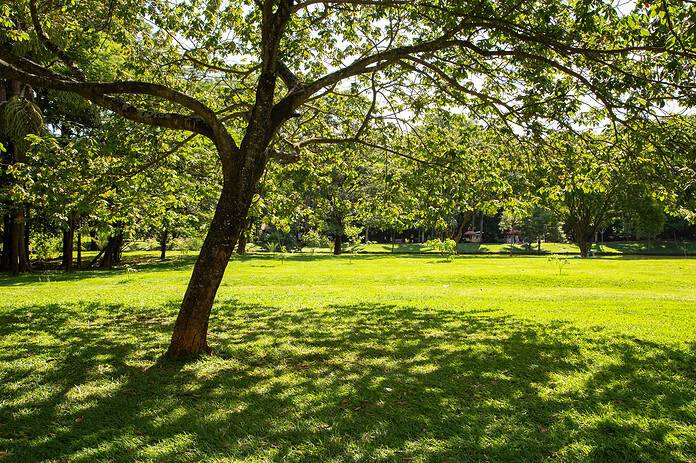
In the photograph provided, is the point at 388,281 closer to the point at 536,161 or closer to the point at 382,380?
the point at 536,161

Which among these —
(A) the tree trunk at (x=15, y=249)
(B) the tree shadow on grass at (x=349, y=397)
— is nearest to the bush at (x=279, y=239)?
(A) the tree trunk at (x=15, y=249)

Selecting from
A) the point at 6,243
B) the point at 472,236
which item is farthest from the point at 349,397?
the point at 472,236

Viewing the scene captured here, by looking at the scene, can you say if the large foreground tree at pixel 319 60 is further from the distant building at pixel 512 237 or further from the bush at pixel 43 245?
the distant building at pixel 512 237

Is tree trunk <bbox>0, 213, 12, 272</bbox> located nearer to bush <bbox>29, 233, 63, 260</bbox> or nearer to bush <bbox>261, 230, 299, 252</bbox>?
bush <bbox>29, 233, 63, 260</bbox>

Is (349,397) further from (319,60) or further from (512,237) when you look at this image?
(512,237)

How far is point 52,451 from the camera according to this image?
402 cm

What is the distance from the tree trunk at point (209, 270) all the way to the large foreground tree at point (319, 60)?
16mm

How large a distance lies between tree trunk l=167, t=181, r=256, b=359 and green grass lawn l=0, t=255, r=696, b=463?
38 cm

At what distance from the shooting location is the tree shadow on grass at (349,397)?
408 centimetres

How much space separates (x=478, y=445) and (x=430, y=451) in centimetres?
49

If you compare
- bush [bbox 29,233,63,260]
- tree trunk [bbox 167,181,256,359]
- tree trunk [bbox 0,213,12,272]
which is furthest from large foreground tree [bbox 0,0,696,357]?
bush [bbox 29,233,63,260]

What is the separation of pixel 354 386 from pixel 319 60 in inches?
336

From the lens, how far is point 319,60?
1125cm

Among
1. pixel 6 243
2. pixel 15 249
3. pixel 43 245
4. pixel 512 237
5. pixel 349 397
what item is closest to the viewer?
pixel 349 397
